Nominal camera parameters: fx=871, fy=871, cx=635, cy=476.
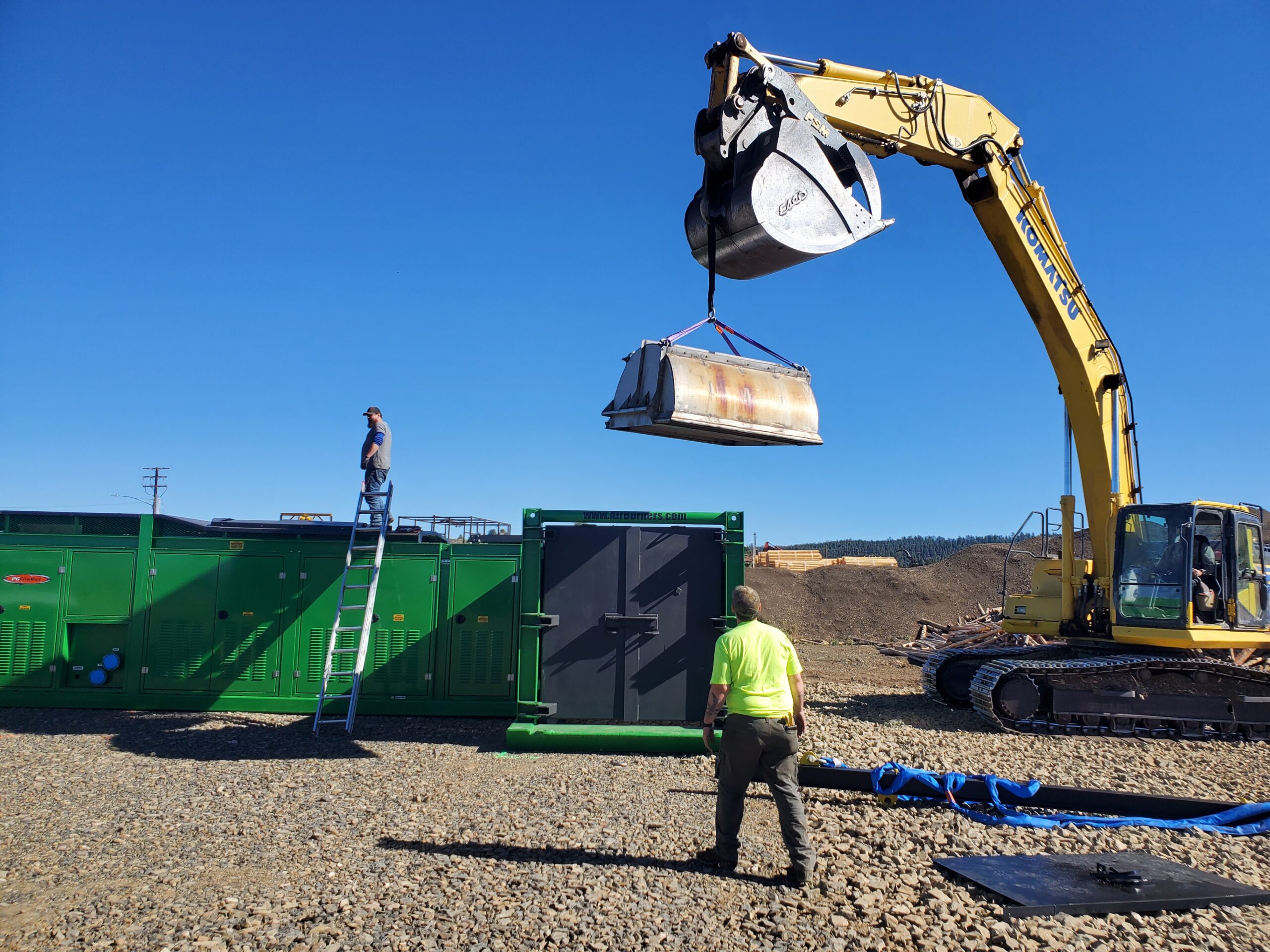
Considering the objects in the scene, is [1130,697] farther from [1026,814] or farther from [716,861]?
[716,861]

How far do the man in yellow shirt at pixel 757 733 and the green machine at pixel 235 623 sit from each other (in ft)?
17.8

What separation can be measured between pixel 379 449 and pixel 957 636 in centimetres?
1498

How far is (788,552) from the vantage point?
3575 centimetres

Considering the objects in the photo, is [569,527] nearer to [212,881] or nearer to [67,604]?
[212,881]

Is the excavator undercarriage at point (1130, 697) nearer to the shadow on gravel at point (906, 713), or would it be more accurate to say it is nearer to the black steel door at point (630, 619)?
the shadow on gravel at point (906, 713)

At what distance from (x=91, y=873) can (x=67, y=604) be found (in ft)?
20.9

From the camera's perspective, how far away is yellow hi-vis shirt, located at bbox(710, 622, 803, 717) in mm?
4988

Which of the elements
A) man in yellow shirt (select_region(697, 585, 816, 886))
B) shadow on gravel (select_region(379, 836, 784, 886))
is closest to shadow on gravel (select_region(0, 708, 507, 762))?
shadow on gravel (select_region(379, 836, 784, 886))

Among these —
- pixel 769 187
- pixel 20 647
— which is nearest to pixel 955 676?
pixel 769 187

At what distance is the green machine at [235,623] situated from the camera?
10.1m

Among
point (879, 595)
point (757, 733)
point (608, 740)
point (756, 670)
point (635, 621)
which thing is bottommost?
point (608, 740)

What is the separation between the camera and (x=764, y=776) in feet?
16.5

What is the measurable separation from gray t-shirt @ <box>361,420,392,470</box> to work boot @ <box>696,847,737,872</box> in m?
6.68

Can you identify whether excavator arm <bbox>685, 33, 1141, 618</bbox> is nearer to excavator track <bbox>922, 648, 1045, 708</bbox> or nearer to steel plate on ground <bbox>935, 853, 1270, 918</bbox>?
excavator track <bbox>922, 648, 1045, 708</bbox>
